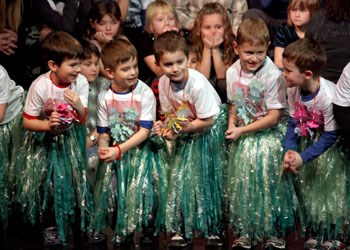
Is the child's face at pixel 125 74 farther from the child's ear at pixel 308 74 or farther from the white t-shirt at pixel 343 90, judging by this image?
the white t-shirt at pixel 343 90

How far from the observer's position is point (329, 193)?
4.84 metres

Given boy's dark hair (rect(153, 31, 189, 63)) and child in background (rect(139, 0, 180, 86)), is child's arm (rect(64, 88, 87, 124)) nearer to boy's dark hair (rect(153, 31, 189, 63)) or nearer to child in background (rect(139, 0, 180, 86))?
boy's dark hair (rect(153, 31, 189, 63))

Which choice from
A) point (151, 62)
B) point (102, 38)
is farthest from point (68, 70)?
point (151, 62)

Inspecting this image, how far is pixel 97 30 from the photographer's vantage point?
19.1ft

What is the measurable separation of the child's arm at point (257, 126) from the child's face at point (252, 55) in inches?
10.1

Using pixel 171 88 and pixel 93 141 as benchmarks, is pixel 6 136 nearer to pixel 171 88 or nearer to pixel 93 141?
pixel 93 141

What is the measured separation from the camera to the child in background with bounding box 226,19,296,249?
16.1ft

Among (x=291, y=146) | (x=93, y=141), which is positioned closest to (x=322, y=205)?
(x=291, y=146)

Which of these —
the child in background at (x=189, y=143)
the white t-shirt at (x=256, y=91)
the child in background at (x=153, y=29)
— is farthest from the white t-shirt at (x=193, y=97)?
the child in background at (x=153, y=29)

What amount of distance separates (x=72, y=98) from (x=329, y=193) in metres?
1.44

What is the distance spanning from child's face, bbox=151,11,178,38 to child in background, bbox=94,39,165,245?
2.46 feet

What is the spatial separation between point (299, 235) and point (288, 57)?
106 centimetres

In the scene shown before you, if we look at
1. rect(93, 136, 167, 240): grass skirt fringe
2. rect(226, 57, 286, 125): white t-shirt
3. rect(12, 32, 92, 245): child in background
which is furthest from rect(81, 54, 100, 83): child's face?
rect(226, 57, 286, 125): white t-shirt

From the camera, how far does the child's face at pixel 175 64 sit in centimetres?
484
